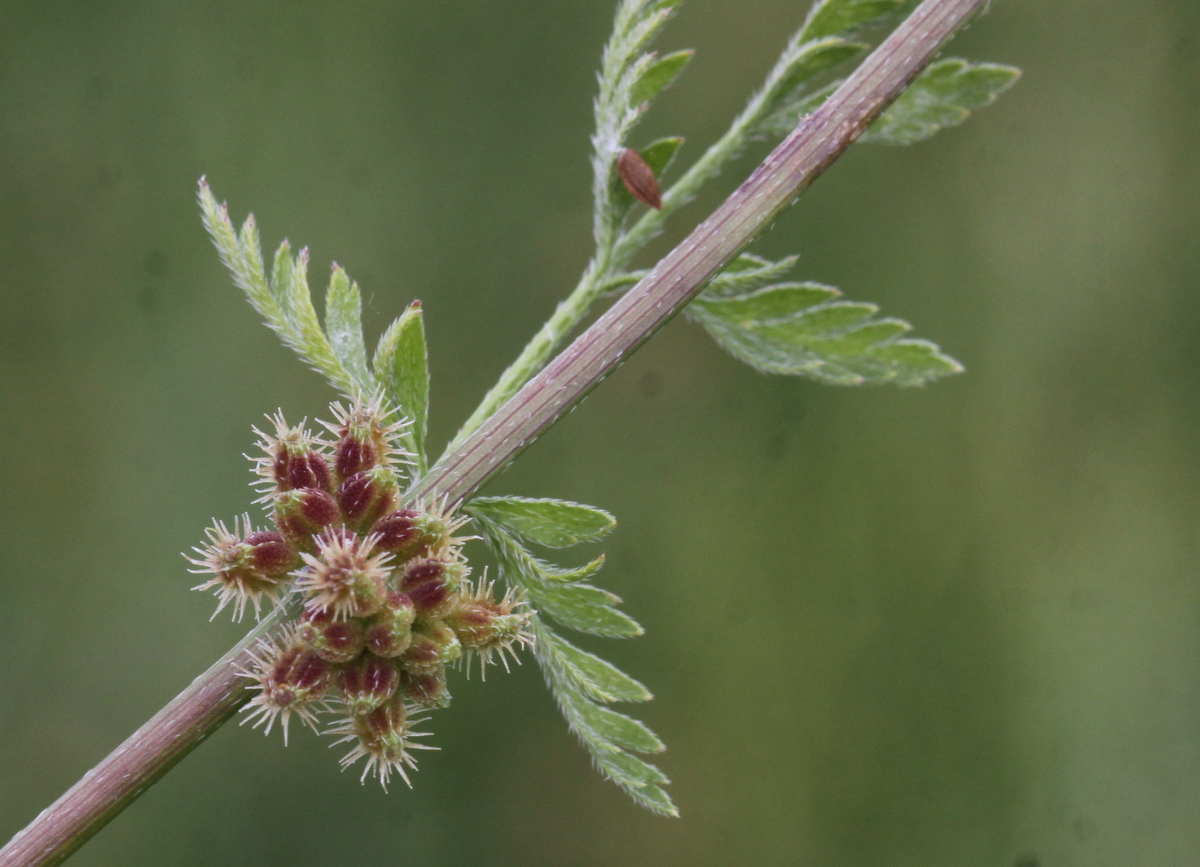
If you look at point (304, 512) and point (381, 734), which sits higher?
point (304, 512)

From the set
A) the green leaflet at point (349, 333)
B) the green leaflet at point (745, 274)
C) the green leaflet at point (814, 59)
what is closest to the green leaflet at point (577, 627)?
the green leaflet at point (349, 333)

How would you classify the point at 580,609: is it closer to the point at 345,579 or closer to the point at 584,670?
the point at 584,670

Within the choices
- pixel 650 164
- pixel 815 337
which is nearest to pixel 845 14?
pixel 650 164

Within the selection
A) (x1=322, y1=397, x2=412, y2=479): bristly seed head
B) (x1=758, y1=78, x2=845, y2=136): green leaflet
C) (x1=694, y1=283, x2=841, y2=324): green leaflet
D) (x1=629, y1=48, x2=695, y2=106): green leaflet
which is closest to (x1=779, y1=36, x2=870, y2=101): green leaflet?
(x1=758, y1=78, x2=845, y2=136): green leaflet

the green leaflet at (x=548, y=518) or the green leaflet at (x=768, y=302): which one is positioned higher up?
the green leaflet at (x=768, y=302)

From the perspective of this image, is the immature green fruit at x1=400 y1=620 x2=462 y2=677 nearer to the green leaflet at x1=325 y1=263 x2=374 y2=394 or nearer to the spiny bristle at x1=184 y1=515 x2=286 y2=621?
the spiny bristle at x1=184 y1=515 x2=286 y2=621

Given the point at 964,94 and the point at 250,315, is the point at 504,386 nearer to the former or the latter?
the point at 964,94

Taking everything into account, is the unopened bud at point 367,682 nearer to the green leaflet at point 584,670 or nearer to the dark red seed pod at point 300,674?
the dark red seed pod at point 300,674
